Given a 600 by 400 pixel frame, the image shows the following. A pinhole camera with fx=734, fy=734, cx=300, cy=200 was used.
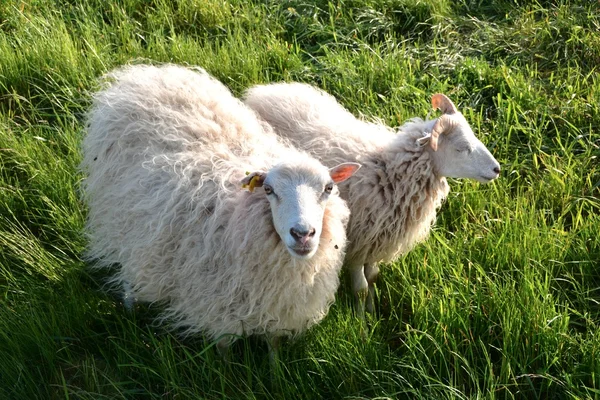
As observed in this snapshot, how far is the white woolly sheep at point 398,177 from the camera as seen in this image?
3859 millimetres

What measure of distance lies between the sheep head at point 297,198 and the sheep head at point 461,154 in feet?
2.77

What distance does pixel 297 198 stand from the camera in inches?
122

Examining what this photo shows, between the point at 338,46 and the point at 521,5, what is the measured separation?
1599 mm

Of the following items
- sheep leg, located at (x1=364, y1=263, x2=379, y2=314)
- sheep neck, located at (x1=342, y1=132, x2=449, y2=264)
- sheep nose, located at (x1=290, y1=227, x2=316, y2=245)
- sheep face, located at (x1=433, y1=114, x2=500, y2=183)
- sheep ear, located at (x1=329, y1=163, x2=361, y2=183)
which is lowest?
sheep leg, located at (x1=364, y1=263, x2=379, y2=314)

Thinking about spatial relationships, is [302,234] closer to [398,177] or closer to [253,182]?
[253,182]

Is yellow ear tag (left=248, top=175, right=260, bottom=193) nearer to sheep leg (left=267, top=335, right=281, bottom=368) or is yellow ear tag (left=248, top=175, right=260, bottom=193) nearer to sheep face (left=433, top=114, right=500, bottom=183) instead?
sheep leg (left=267, top=335, right=281, bottom=368)

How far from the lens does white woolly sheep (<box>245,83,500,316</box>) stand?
12.7ft

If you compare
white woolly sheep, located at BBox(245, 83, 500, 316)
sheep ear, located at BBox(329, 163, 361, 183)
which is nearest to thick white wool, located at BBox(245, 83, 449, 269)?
white woolly sheep, located at BBox(245, 83, 500, 316)

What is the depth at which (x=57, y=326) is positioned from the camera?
12.0 feet

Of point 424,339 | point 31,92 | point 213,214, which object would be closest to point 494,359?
point 424,339

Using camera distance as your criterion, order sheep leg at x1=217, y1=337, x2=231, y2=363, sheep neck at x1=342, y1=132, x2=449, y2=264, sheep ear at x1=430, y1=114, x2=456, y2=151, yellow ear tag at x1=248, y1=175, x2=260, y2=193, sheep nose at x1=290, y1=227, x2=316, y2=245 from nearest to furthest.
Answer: sheep nose at x1=290, y1=227, x2=316, y2=245
yellow ear tag at x1=248, y1=175, x2=260, y2=193
sheep leg at x1=217, y1=337, x2=231, y2=363
sheep ear at x1=430, y1=114, x2=456, y2=151
sheep neck at x1=342, y1=132, x2=449, y2=264

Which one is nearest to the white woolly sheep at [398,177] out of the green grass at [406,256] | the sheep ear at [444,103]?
the sheep ear at [444,103]

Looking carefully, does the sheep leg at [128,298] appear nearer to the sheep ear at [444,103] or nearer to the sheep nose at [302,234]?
the sheep nose at [302,234]

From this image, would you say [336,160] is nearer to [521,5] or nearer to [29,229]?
[29,229]
